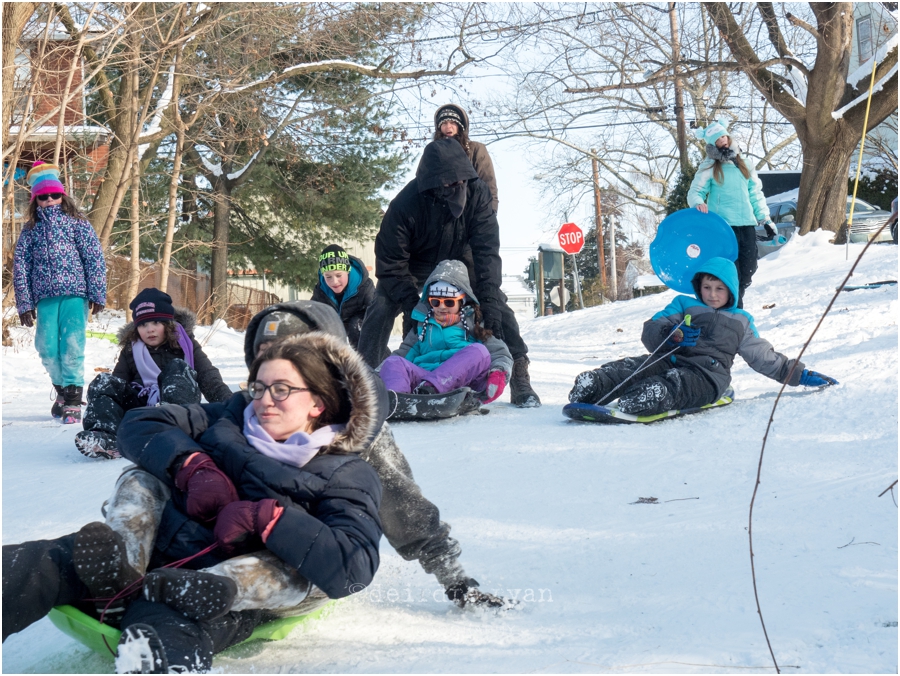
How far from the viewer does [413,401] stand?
497 centimetres

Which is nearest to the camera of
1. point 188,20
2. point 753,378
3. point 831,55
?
point 753,378

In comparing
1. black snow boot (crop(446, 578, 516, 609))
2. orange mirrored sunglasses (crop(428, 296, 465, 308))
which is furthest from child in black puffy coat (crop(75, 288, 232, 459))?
black snow boot (crop(446, 578, 516, 609))

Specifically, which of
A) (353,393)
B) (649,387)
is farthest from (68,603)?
(649,387)

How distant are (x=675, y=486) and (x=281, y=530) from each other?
1.98m

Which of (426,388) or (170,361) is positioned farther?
(426,388)

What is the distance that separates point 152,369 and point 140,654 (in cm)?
314

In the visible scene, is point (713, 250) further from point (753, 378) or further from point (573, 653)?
point (573, 653)

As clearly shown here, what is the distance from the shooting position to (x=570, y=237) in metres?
23.4

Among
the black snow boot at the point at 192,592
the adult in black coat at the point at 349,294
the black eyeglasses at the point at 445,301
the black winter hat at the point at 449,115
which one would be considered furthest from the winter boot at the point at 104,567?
the adult in black coat at the point at 349,294

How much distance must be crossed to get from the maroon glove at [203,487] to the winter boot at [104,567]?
17cm

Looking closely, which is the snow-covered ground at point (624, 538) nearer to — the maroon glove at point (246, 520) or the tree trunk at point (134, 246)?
the maroon glove at point (246, 520)

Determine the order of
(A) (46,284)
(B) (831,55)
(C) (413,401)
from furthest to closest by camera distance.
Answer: (B) (831,55) → (A) (46,284) → (C) (413,401)

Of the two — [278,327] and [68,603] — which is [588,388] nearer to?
[278,327]

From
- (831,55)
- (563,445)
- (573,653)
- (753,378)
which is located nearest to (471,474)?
(563,445)
